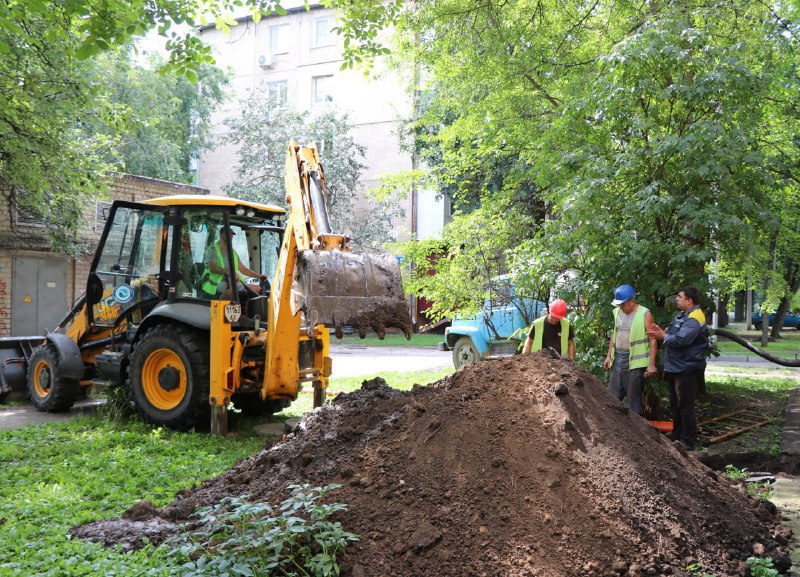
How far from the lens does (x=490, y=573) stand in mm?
3615

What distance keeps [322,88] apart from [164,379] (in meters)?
27.0

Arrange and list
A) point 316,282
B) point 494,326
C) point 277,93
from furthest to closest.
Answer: point 277,93, point 494,326, point 316,282

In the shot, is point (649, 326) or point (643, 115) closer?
point (649, 326)

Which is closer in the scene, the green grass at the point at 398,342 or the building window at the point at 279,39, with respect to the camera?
the green grass at the point at 398,342

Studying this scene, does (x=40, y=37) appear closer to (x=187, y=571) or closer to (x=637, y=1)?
(x=637, y=1)

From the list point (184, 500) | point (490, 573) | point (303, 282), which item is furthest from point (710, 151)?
point (184, 500)

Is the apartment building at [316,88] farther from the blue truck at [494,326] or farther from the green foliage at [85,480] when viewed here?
the green foliage at [85,480]

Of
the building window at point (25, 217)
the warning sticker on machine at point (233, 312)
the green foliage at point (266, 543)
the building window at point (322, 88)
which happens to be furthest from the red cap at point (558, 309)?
the building window at point (322, 88)

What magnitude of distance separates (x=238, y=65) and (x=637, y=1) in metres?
28.2

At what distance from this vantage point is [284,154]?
86.6ft

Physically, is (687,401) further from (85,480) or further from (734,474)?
(85,480)

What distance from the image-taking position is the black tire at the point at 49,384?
9172 mm

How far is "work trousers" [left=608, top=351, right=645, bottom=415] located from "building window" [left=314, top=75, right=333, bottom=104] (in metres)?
26.9

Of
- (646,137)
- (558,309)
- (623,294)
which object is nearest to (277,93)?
(646,137)
